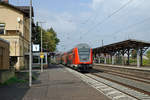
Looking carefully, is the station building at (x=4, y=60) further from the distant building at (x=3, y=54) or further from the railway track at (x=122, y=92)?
the railway track at (x=122, y=92)

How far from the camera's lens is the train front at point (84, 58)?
2472 centimetres

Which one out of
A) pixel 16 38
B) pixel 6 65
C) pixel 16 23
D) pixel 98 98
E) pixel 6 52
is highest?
pixel 16 23

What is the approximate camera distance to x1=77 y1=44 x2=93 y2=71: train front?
81.1ft

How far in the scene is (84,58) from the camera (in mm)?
24984

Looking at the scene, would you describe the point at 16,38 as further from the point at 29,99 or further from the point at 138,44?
the point at 29,99

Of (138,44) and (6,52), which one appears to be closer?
(6,52)

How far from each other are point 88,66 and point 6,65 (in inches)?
389

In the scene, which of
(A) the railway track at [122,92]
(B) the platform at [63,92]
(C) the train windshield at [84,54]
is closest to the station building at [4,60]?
(B) the platform at [63,92]

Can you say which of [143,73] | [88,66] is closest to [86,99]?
[143,73]

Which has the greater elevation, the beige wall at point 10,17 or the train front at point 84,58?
the beige wall at point 10,17

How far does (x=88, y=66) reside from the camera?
25.0 metres

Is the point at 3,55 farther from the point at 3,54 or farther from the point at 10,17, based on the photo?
the point at 10,17

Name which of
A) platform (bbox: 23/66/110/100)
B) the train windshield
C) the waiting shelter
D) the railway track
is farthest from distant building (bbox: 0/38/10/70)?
the waiting shelter

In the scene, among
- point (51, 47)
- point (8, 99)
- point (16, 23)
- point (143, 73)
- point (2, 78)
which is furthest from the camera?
point (51, 47)
